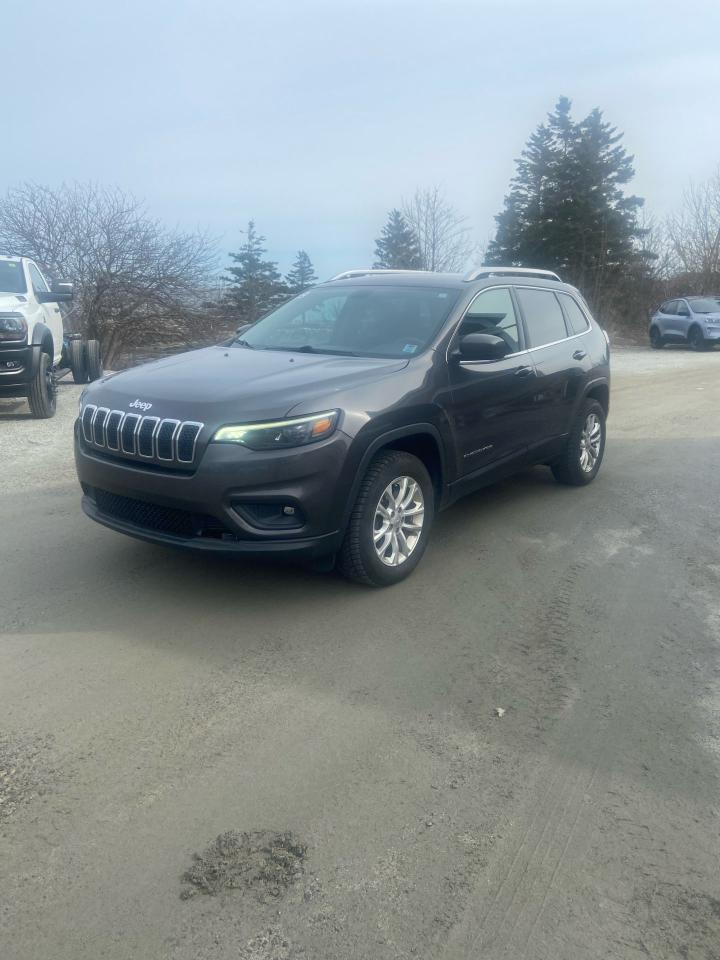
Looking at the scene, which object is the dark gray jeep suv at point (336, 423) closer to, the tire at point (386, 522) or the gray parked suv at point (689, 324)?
the tire at point (386, 522)

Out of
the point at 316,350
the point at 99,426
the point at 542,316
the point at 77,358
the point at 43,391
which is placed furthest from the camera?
the point at 77,358

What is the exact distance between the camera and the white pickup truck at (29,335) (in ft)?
31.6

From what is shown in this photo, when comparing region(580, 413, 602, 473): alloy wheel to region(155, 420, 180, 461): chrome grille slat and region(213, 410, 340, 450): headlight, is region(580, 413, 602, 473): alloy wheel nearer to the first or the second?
region(213, 410, 340, 450): headlight

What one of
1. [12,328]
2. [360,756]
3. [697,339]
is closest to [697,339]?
[697,339]

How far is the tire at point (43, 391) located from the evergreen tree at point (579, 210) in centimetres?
3367

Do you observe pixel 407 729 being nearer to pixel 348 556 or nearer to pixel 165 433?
pixel 348 556

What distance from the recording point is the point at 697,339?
26.2m

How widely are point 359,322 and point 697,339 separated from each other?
76.7 feet

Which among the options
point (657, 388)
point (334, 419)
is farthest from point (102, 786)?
point (657, 388)

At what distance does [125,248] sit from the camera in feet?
66.4

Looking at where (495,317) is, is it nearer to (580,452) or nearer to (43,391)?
(580,452)

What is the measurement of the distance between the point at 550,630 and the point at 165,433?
218 centimetres

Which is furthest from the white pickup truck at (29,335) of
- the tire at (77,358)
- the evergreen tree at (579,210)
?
the evergreen tree at (579,210)

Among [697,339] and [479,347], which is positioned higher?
[479,347]
